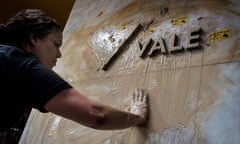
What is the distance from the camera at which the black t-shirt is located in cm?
79

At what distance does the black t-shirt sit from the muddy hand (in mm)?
359

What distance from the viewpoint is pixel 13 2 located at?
124 inches

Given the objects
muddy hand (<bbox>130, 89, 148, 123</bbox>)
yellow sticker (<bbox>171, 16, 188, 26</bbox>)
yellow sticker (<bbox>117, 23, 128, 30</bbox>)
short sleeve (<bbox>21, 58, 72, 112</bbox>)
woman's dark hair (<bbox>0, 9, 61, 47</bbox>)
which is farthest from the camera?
yellow sticker (<bbox>117, 23, 128, 30</bbox>)

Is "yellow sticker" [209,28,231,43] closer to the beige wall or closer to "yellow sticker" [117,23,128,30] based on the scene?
the beige wall

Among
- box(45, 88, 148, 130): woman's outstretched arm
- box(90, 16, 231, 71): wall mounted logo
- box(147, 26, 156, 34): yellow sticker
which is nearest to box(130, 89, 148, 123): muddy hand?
box(45, 88, 148, 130): woman's outstretched arm

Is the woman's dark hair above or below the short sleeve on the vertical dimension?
above

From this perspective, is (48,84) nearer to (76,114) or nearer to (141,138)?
(76,114)

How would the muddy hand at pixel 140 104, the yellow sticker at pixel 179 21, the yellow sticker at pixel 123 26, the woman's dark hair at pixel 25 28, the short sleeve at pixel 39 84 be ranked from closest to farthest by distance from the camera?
1. the short sleeve at pixel 39 84
2. the woman's dark hair at pixel 25 28
3. the muddy hand at pixel 140 104
4. the yellow sticker at pixel 179 21
5. the yellow sticker at pixel 123 26

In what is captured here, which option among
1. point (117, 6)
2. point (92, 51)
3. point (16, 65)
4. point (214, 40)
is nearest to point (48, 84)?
point (16, 65)

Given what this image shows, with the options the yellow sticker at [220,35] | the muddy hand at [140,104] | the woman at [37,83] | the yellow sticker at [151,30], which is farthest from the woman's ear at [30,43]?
the yellow sticker at [220,35]

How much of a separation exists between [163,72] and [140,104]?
17 centimetres

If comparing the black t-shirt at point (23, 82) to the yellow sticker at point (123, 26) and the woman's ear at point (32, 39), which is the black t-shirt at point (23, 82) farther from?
the yellow sticker at point (123, 26)

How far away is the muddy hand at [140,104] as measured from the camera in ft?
3.53

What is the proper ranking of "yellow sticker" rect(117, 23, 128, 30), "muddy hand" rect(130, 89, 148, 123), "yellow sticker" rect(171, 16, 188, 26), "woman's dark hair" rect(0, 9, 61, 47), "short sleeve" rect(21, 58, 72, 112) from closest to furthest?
"short sleeve" rect(21, 58, 72, 112) → "woman's dark hair" rect(0, 9, 61, 47) → "muddy hand" rect(130, 89, 148, 123) → "yellow sticker" rect(171, 16, 188, 26) → "yellow sticker" rect(117, 23, 128, 30)
